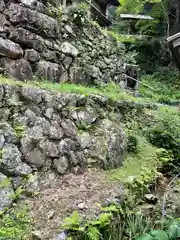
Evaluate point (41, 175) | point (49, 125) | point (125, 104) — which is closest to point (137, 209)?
point (41, 175)

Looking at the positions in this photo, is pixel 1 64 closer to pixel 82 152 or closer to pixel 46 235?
pixel 82 152

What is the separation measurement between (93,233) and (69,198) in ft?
2.71

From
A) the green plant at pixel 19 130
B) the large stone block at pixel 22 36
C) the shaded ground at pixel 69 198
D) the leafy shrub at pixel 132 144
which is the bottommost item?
the shaded ground at pixel 69 198

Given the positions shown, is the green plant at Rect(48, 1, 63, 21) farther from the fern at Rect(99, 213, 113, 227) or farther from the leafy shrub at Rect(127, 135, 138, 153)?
the fern at Rect(99, 213, 113, 227)

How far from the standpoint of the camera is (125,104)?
27.1 ft

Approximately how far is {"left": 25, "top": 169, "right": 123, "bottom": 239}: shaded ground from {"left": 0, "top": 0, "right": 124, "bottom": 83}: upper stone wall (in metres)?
3.04

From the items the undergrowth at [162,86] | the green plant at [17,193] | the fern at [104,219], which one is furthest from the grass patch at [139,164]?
the undergrowth at [162,86]

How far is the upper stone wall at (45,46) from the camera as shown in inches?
272

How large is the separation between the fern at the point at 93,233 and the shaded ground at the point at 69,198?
0.26 meters

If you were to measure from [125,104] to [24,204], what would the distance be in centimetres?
469

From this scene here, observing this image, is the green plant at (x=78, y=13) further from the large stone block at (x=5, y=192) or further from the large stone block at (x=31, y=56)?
the large stone block at (x=5, y=192)

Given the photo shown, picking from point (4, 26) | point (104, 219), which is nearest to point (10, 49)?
point (4, 26)

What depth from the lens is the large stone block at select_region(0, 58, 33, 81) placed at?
6.64m

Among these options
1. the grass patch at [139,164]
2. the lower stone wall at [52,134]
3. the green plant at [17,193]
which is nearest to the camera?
the green plant at [17,193]
